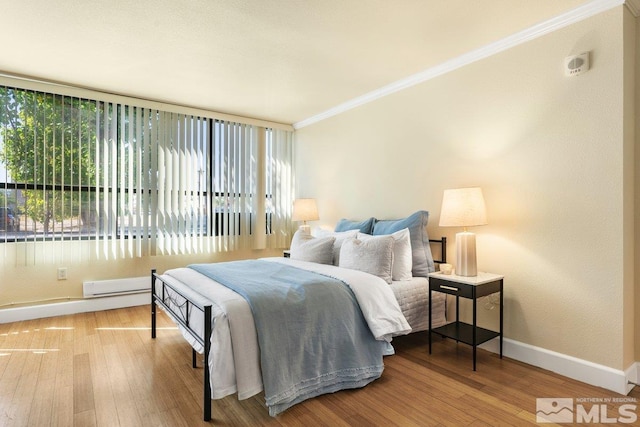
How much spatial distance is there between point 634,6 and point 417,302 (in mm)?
2611

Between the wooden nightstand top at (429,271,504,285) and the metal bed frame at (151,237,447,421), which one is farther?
the wooden nightstand top at (429,271,504,285)

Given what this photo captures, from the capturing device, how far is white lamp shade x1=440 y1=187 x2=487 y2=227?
2.82m

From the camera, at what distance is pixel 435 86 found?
352 centimetres

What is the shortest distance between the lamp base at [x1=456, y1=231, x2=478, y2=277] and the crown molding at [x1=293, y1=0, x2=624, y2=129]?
1607 millimetres

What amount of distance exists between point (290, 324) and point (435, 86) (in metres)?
2.73

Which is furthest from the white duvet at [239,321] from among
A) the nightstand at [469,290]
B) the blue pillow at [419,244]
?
the blue pillow at [419,244]

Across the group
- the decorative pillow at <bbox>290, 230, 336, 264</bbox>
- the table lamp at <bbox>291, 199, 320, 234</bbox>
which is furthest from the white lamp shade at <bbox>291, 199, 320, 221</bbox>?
the decorative pillow at <bbox>290, 230, 336, 264</bbox>

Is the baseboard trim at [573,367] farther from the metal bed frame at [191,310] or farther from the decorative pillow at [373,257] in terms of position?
the decorative pillow at [373,257]

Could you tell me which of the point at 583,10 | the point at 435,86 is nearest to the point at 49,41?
the point at 435,86

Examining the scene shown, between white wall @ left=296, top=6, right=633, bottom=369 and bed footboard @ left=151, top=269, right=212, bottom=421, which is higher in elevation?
white wall @ left=296, top=6, right=633, bottom=369

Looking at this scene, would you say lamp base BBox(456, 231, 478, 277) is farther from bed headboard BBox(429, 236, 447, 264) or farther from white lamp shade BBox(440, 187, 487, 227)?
bed headboard BBox(429, 236, 447, 264)

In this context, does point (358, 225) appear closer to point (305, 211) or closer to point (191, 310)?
point (305, 211)

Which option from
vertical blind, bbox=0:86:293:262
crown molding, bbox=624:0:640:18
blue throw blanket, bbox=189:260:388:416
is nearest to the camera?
blue throw blanket, bbox=189:260:388:416

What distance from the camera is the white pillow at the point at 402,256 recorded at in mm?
→ 3104
